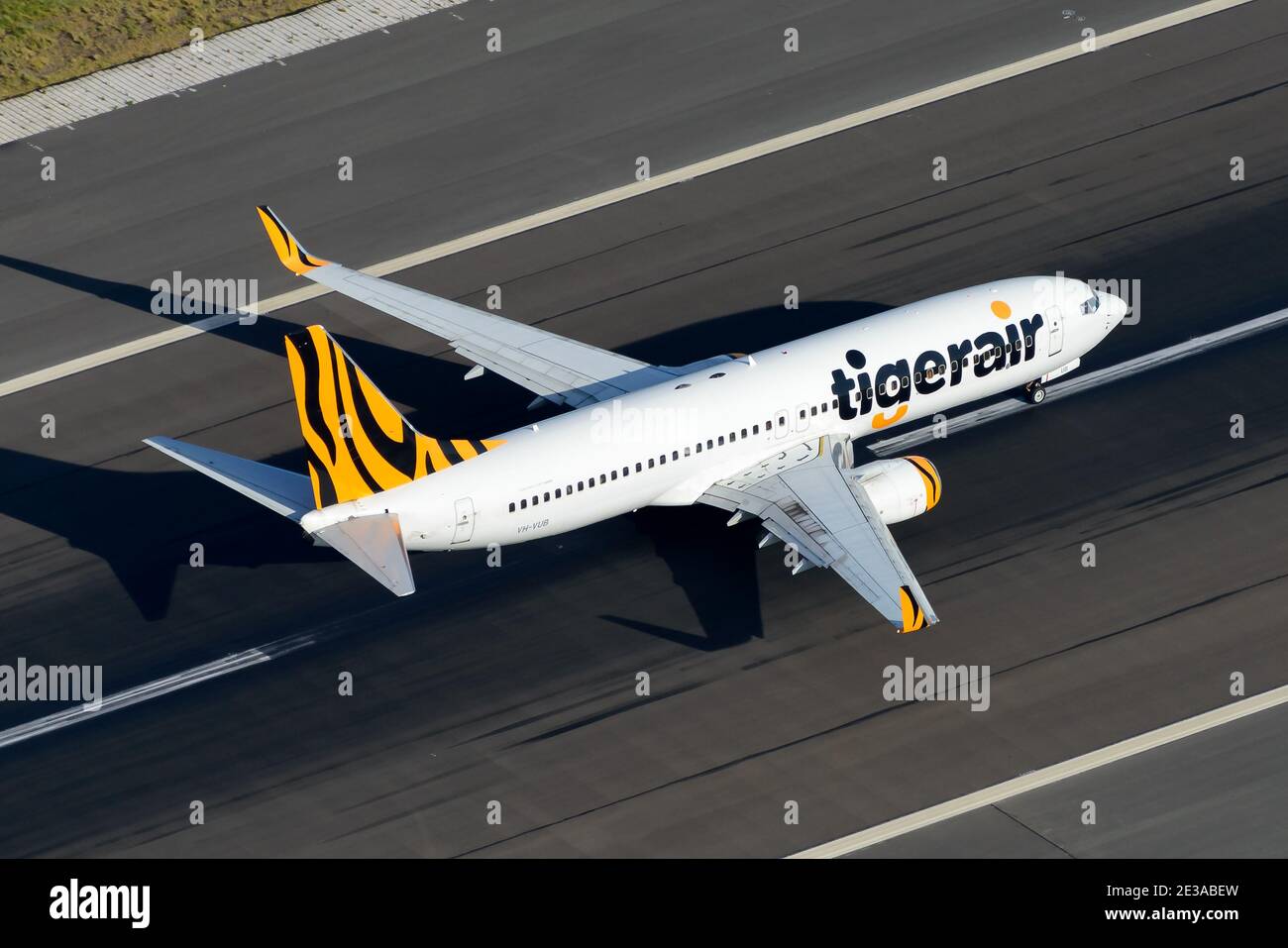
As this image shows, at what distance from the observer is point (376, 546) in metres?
56.9

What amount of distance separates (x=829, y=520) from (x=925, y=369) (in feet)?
25.2

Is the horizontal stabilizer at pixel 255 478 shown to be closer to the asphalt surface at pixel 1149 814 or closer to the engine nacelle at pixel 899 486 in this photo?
the engine nacelle at pixel 899 486

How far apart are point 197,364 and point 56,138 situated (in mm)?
17345

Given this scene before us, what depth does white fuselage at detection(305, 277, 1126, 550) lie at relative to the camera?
196 feet

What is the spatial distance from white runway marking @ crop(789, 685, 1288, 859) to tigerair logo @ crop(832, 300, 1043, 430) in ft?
47.6

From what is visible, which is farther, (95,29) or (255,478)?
(95,29)

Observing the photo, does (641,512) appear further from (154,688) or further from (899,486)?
(154,688)

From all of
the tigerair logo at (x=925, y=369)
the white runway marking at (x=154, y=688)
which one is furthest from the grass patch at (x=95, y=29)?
the tigerair logo at (x=925, y=369)

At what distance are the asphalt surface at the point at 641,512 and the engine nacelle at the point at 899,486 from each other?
2.09 meters

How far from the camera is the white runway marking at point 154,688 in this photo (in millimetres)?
59531

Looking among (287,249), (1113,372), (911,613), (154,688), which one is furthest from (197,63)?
(911,613)

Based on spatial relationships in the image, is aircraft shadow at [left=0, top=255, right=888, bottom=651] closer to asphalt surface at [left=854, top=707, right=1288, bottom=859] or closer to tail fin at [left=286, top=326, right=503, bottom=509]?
tail fin at [left=286, top=326, right=503, bottom=509]
